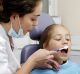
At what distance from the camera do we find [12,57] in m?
1.56

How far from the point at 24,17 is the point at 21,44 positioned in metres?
1.76

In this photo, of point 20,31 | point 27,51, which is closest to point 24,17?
point 20,31

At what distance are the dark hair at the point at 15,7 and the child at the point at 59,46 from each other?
555mm

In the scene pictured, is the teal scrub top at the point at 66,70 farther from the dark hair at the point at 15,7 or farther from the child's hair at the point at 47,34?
the dark hair at the point at 15,7

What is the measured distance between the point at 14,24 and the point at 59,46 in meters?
0.56

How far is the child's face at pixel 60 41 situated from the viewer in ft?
6.35

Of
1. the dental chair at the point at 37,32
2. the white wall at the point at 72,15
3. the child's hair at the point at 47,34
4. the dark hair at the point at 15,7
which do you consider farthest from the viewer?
the white wall at the point at 72,15

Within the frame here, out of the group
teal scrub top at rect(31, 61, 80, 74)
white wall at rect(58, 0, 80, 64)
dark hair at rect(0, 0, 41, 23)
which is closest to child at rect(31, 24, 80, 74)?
teal scrub top at rect(31, 61, 80, 74)

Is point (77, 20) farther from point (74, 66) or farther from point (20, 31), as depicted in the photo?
point (20, 31)

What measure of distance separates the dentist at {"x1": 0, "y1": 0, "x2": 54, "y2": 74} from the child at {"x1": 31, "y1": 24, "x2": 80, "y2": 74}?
0.35 meters

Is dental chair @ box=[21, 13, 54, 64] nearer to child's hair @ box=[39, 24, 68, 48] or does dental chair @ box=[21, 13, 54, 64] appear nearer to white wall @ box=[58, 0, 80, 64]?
child's hair @ box=[39, 24, 68, 48]

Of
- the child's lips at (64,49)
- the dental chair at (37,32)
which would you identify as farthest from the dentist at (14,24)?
the dental chair at (37,32)

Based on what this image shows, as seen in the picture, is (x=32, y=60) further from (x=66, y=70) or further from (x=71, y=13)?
(x=71, y=13)

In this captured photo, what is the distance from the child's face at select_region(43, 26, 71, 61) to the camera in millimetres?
1936
